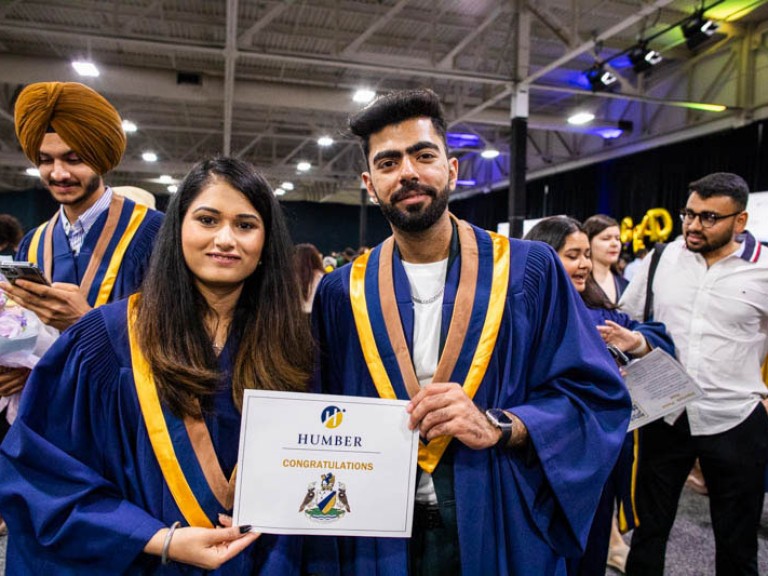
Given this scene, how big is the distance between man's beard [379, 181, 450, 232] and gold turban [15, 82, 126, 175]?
1.07m

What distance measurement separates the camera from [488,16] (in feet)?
27.6

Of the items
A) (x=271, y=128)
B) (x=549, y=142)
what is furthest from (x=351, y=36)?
(x=549, y=142)

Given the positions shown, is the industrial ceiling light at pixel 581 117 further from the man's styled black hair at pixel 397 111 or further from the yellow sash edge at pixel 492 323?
the yellow sash edge at pixel 492 323

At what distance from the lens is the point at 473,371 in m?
1.39

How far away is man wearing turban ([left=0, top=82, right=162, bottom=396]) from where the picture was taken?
1840mm

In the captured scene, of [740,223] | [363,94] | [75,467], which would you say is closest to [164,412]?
[75,467]

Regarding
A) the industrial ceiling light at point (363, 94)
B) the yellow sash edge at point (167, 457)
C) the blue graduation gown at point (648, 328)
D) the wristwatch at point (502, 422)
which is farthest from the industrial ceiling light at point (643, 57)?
the yellow sash edge at point (167, 457)

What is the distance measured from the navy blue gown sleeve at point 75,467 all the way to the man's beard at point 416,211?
759mm

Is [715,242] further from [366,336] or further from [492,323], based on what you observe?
[366,336]

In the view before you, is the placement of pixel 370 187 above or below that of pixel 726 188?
below

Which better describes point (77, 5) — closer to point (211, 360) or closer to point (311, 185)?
point (211, 360)

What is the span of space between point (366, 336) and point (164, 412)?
1.66 feet

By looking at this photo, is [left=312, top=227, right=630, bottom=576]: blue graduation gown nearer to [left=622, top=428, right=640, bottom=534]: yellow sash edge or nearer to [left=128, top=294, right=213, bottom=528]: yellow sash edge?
[left=128, top=294, right=213, bottom=528]: yellow sash edge

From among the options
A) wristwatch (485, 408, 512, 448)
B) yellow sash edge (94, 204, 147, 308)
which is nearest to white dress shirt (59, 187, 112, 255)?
yellow sash edge (94, 204, 147, 308)
